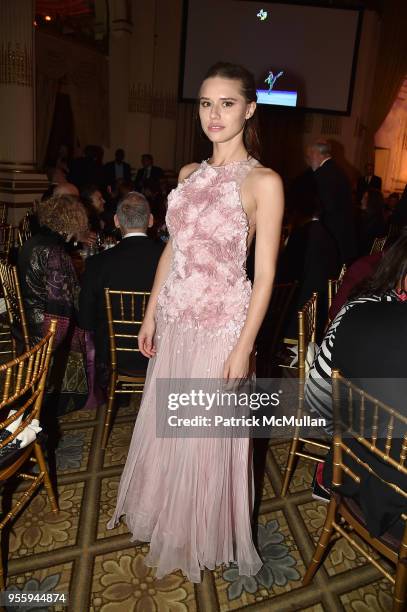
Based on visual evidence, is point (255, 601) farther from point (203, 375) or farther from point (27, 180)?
point (27, 180)

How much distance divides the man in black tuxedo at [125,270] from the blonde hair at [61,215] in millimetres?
269

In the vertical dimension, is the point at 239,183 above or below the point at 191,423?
above

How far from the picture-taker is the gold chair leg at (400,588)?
135 cm

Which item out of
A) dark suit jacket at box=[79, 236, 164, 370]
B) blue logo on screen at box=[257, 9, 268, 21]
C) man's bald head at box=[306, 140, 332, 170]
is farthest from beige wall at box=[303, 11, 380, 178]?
dark suit jacket at box=[79, 236, 164, 370]

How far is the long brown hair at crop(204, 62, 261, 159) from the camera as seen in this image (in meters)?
1.40

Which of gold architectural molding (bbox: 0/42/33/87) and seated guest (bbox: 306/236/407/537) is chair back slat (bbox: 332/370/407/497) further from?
gold architectural molding (bbox: 0/42/33/87)

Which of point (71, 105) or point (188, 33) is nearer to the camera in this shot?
point (188, 33)

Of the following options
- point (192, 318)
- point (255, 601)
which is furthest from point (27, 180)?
point (255, 601)

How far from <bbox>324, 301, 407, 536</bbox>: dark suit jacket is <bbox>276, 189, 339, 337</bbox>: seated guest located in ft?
6.12

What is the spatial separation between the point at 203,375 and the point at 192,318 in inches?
8.1

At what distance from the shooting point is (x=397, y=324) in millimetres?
1318

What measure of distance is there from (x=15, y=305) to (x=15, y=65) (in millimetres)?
4766

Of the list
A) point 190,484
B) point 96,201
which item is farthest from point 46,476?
point 96,201

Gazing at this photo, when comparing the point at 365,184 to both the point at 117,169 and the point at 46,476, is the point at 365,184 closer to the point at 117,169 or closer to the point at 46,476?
the point at 117,169
